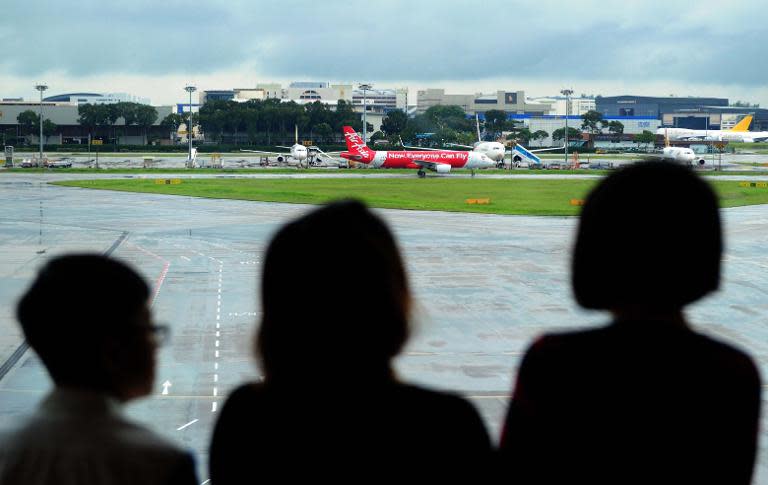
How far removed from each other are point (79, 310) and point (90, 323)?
7 cm

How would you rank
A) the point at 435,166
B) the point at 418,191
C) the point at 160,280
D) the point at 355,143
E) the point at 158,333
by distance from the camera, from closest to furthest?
the point at 158,333, the point at 160,280, the point at 418,191, the point at 435,166, the point at 355,143

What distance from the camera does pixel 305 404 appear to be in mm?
3557

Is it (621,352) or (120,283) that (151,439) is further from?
(621,352)

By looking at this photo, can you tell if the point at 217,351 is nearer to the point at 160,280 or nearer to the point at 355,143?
the point at 160,280

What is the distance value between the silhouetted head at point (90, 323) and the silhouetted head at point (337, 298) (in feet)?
1.94

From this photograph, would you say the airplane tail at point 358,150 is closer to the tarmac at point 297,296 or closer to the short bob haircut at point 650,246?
the tarmac at point 297,296

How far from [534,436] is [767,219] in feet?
202

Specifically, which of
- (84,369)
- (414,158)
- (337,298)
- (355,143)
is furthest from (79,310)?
(355,143)

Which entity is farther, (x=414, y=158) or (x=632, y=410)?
(x=414, y=158)

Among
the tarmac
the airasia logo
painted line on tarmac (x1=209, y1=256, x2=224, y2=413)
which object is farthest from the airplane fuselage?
painted line on tarmac (x1=209, y1=256, x2=224, y2=413)

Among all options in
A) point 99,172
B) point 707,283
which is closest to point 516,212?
point 707,283

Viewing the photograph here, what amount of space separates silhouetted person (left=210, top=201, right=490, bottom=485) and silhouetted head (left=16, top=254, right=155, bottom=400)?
508mm

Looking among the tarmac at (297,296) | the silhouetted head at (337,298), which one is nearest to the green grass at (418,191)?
the tarmac at (297,296)

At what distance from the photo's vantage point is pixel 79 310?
12.3 feet
